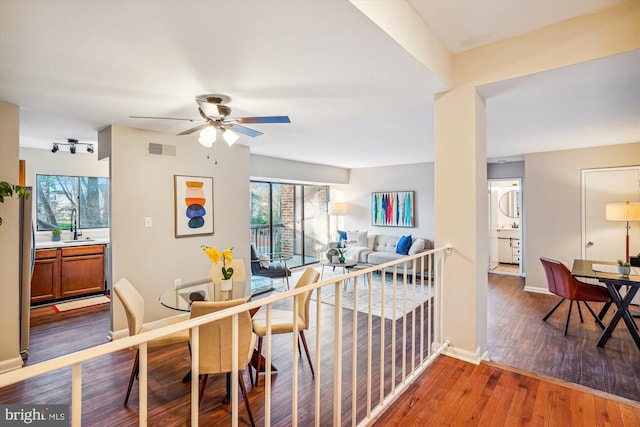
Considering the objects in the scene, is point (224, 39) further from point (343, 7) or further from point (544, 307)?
point (544, 307)

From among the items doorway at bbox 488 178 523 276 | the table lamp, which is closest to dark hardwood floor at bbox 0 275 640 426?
the table lamp

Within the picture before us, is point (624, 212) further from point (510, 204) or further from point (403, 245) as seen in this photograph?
point (510, 204)

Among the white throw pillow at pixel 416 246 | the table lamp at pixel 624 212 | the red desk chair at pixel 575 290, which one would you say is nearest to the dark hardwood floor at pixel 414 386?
the red desk chair at pixel 575 290

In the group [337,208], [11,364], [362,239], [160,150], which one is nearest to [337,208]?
[337,208]

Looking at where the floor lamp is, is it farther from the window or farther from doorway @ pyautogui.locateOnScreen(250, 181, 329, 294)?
the window

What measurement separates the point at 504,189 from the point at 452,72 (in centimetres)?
589

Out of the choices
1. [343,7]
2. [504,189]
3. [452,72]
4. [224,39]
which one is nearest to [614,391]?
[452,72]

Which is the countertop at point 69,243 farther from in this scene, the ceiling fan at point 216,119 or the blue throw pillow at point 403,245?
the blue throw pillow at point 403,245

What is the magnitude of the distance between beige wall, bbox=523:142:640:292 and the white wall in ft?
5.70

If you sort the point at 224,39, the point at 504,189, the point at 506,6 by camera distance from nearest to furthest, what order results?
1. the point at 224,39
2. the point at 506,6
3. the point at 504,189

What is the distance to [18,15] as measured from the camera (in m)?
1.53

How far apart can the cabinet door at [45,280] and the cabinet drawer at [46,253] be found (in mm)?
43

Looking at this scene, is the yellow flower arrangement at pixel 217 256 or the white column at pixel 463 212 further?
the yellow flower arrangement at pixel 217 256

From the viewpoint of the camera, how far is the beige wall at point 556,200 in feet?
15.8
